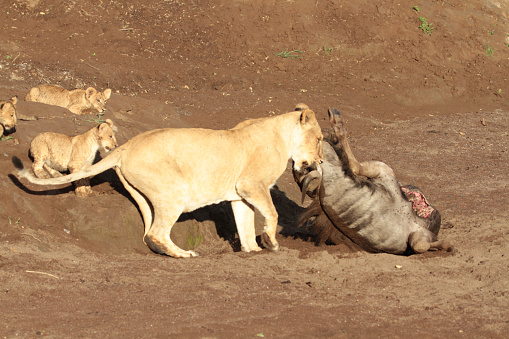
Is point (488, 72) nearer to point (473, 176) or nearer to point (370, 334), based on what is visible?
point (473, 176)

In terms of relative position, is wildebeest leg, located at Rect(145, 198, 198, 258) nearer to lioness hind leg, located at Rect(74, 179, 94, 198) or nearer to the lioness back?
lioness hind leg, located at Rect(74, 179, 94, 198)

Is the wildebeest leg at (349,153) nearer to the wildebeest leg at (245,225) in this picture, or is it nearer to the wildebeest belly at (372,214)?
the wildebeest belly at (372,214)

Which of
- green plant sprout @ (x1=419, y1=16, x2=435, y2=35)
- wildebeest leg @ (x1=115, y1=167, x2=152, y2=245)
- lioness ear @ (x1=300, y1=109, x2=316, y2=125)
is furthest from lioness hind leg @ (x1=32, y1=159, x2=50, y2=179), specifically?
green plant sprout @ (x1=419, y1=16, x2=435, y2=35)

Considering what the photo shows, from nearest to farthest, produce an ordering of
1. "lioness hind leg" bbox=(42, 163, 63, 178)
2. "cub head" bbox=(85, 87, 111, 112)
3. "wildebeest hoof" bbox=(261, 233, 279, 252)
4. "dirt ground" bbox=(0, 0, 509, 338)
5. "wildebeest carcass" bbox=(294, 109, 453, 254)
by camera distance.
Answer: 1. "dirt ground" bbox=(0, 0, 509, 338)
2. "wildebeest hoof" bbox=(261, 233, 279, 252)
3. "wildebeest carcass" bbox=(294, 109, 453, 254)
4. "lioness hind leg" bbox=(42, 163, 63, 178)
5. "cub head" bbox=(85, 87, 111, 112)

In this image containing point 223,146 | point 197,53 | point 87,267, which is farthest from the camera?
point 197,53

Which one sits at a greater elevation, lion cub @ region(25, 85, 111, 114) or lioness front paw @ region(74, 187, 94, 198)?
lioness front paw @ region(74, 187, 94, 198)

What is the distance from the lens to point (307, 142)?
7188 millimetres

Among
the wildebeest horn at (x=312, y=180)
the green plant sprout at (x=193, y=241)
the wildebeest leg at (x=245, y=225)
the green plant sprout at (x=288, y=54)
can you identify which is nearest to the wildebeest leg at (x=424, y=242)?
the wildebeest horn at (x=312, y=180)

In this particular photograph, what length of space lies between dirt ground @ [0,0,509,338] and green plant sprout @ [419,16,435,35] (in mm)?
100

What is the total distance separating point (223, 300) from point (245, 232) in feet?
7.02

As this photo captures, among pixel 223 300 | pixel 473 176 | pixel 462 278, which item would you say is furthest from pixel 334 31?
pixel 223 300

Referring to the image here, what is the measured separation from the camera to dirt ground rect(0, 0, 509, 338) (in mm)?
5082

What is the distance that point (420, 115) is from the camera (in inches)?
620

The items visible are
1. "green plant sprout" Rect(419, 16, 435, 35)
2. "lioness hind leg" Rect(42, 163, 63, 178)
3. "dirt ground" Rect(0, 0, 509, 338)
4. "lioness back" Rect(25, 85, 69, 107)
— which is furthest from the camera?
"green plant sprout" Rect(419, 16, 435, 35)
